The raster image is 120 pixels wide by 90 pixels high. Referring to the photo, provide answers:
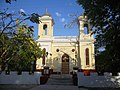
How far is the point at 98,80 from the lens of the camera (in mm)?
20172

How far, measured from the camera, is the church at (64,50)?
34.1m

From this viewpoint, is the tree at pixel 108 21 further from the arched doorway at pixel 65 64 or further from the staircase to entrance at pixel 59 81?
the arched doorway at pixel 65 64

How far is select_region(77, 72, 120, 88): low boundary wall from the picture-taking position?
1990 centimetres

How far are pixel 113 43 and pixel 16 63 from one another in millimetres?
16217

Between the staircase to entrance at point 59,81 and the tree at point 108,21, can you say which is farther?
the staircase to entrance at point 59,81

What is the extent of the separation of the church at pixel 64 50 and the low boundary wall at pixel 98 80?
42.8 ft

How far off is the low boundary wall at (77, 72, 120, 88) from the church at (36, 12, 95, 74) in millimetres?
13039

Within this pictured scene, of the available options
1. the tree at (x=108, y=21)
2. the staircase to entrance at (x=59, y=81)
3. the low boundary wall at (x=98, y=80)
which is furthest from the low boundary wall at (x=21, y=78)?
the tree at (x=108, y=21)

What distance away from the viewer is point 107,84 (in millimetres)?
19875

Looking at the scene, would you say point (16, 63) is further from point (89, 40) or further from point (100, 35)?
point (100, 35)

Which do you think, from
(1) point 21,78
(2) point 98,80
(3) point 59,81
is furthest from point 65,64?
(2) point 98,80

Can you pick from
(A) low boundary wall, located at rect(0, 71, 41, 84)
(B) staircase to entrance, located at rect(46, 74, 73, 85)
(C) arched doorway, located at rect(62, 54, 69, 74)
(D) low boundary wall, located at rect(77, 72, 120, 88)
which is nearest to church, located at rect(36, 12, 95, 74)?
(C) arched doorway, located at rect(62, 54, 69, 74)

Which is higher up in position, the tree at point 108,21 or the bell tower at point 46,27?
the bell tower at point 46,27

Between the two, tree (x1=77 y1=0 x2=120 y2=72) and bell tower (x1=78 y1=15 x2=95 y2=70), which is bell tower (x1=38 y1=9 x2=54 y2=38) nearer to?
bell tower (x1=78 y1=15 x2=95 y2=70)
